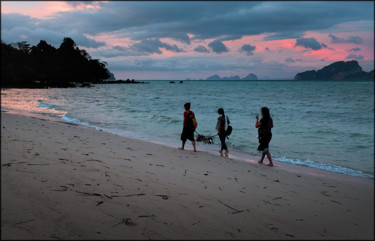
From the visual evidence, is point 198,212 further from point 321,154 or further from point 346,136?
point 346,136

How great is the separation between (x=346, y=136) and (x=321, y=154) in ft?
18.9

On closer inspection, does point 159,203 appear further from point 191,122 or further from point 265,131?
point 191,122

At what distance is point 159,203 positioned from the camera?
407 cm

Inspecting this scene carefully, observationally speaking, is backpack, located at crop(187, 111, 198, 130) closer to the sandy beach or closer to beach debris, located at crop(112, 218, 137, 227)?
the sandy beach

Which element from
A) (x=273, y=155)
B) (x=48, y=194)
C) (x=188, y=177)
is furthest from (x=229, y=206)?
(x=273, y=155)

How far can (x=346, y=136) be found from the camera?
50.1ft

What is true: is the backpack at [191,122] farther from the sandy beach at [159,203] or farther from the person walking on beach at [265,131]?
the sandy beach at [159,203]

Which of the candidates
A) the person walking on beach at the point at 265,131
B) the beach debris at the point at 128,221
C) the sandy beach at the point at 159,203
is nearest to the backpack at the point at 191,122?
the person walking on beach at the point at 265,131

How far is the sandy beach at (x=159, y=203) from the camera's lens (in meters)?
2.86

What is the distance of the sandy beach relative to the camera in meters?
2.86

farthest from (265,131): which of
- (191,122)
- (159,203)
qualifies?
(159,203)

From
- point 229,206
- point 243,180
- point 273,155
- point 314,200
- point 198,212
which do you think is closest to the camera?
point 198,212

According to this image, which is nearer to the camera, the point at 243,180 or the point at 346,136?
the point at 243,180

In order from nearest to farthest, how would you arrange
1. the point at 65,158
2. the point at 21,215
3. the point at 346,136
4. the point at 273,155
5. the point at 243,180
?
the point at 21,215 < the point at 65,158 < the point at 243,180 < the point at 273,155 < the point at 346,136
